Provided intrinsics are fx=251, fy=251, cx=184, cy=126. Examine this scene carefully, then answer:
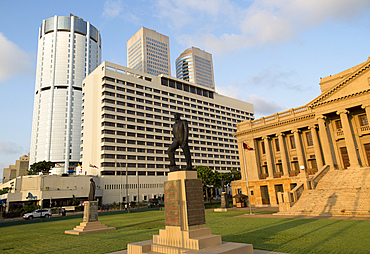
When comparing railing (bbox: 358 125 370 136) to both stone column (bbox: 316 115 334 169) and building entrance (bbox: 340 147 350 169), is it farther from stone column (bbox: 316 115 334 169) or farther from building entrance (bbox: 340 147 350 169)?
stone column (bbox: 316 115 334 169)

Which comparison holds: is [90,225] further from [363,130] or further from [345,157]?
[363,130]

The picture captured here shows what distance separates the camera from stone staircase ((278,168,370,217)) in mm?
23703

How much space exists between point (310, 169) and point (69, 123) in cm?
12984

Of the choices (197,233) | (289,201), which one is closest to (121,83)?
(289,201)

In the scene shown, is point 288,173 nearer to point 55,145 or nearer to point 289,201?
point 289,201

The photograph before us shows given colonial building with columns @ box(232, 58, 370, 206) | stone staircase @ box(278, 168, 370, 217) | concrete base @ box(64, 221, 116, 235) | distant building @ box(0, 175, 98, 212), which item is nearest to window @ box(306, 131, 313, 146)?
colonial building with columns @ box(232, 58, 370, 206)

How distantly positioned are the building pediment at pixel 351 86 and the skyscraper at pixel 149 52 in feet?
479

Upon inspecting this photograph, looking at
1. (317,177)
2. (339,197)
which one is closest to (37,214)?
(317,177)

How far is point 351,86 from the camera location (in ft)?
114

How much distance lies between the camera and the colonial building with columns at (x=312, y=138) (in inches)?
1358

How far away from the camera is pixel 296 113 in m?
44.8

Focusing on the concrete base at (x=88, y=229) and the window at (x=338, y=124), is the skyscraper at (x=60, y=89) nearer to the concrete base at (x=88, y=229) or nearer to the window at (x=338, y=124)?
the concrete base at (x=88, y=229)

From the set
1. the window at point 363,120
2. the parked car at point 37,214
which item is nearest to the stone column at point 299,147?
the window at point 363,120

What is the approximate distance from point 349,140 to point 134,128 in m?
71.2
